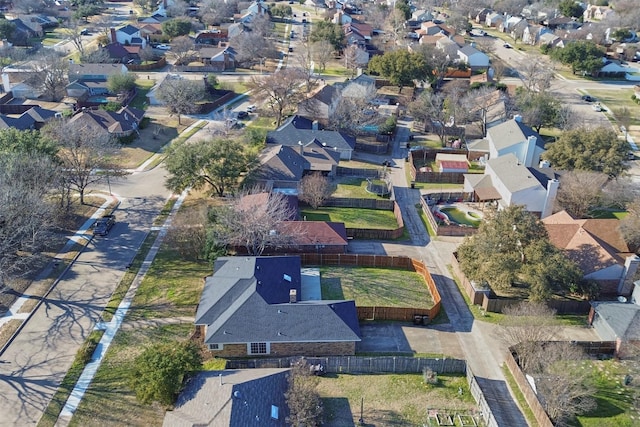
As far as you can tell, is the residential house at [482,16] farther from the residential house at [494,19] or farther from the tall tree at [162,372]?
the tall tree at [162,372]

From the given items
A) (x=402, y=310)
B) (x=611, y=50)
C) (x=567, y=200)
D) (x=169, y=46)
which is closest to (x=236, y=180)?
(x=402, y=310)

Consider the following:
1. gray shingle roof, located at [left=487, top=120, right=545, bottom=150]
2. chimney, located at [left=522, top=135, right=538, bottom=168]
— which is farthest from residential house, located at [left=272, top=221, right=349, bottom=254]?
chimney, located at [left=522, top=135, right=538, bottom=168]

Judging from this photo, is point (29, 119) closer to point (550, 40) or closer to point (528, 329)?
point (528, 329)

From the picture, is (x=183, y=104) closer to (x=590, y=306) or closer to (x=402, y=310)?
(x=402, y=310)

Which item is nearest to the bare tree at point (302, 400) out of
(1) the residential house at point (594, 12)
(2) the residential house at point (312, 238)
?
(2) the residential house at point (312, 238)

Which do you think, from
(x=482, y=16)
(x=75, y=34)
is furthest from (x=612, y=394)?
(x=482, y=16)

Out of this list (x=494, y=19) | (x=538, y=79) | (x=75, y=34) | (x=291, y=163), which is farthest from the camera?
(x=494, y=19)

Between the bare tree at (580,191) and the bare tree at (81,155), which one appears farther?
the bare tree at (580,191)

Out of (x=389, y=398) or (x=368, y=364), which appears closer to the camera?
(x=389, y=398)
